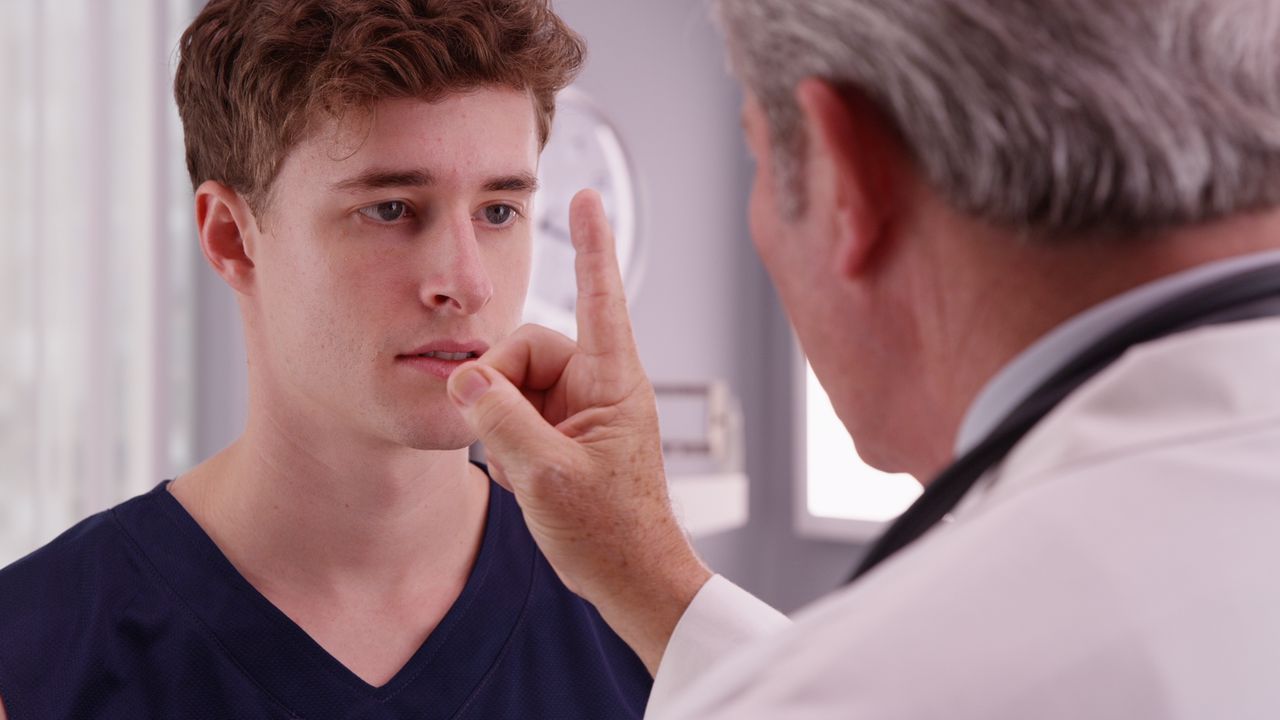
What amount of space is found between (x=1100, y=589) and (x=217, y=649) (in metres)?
0.93

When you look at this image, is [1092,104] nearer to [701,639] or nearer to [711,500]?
[701,639]

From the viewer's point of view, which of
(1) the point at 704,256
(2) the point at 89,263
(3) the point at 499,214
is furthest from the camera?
(1) the point at 704,256

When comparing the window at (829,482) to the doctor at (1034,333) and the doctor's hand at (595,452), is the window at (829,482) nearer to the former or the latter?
the doctor's hand at (595,452)

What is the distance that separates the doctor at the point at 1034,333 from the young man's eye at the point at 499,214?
572 mm

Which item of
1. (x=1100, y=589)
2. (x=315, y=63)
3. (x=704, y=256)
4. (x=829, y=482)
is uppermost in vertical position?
(x=315, y=63)

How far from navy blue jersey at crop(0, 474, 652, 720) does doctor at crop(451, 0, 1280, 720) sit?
622 millimetres

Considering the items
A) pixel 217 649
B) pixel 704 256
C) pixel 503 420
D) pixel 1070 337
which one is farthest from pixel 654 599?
pixel 704 256

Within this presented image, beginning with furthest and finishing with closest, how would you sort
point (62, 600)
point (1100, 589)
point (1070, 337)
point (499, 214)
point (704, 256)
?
1. point (704, 256)
2. point (499, 214)
3. point (62, 600)
4. point (1070, 337)
5. point (1100, 589)

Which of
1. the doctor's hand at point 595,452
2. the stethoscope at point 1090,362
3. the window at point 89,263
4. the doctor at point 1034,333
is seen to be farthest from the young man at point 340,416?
the window at point 89,263

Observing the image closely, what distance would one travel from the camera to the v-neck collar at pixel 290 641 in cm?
117

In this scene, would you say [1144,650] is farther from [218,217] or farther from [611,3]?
[611,3]

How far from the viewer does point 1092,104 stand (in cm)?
57

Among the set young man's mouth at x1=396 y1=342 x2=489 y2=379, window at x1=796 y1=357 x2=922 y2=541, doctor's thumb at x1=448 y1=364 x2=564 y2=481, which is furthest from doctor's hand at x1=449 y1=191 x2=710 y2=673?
window at x1=796 y1=357 x2=922 y2=541

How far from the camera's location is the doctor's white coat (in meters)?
0.48
